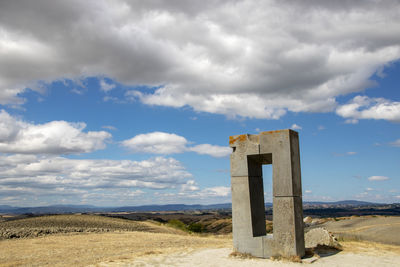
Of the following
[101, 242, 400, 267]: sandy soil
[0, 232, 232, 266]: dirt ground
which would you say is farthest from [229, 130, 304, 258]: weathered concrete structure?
[0, 232, 232, 266]: dirt ground

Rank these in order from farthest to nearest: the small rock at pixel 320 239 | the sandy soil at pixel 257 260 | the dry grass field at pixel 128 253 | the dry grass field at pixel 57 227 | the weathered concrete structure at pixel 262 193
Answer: the dry grass field at pixel 57 227, the small rock at pixel 320 239, the weathered concrete structure at pixel 262 193, the dry grass field at pixel 128 253, the sandy soil at pixel 257 260

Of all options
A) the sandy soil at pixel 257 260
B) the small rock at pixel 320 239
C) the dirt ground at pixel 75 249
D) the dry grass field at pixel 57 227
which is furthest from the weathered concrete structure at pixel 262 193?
the dry grass field at pixel 57 227

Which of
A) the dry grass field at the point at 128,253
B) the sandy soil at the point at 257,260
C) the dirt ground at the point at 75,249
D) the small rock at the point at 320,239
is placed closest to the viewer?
the sandy soil at the point at 257,260

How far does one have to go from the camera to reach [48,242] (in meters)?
20.6

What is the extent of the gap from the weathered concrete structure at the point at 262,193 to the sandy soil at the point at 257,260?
61cm

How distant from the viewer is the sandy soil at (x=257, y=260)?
1205cm

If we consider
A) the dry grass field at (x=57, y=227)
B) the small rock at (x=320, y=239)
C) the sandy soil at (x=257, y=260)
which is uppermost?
the small rock at (x=320, y=239)

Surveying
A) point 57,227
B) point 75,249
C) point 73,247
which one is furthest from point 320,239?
point 57,227

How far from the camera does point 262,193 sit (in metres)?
14.4

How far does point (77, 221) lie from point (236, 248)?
23.5 metres

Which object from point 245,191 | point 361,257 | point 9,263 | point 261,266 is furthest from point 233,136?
point 9,263

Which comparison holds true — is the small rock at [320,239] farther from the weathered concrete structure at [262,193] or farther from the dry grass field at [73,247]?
the dry grass field at [73,247]

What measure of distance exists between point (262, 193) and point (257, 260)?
2729mm

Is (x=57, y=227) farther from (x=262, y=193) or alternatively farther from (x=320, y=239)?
(x=320, y=239)
